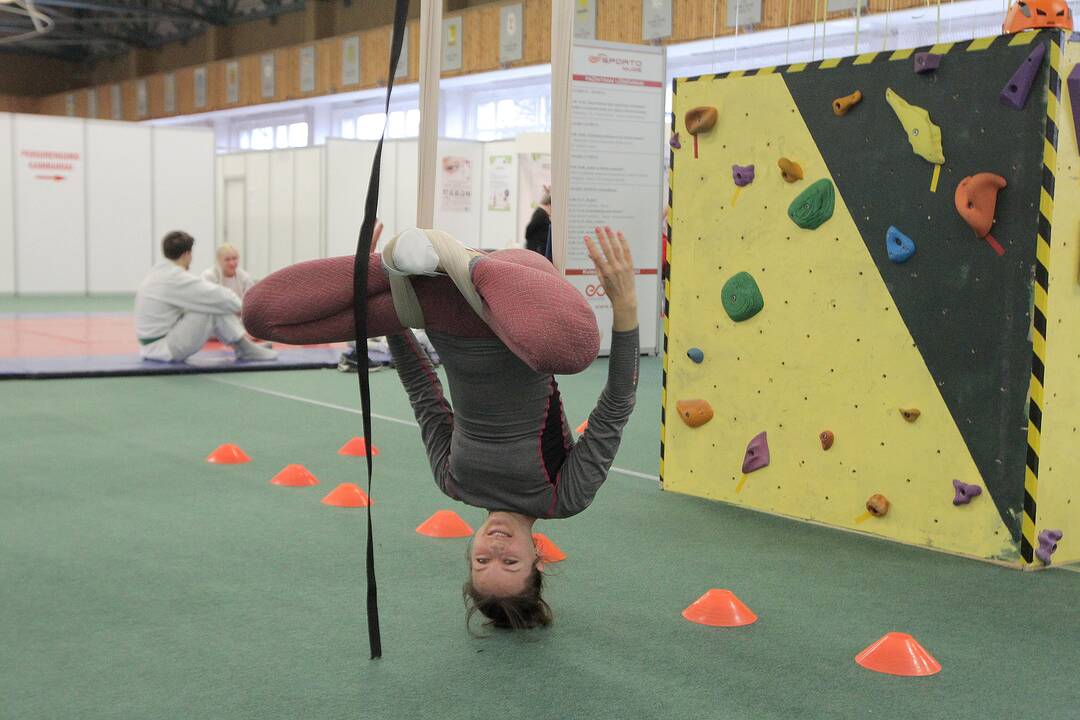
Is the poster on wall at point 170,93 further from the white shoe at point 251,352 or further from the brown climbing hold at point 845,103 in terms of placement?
the brown climbing hold at point 845,103

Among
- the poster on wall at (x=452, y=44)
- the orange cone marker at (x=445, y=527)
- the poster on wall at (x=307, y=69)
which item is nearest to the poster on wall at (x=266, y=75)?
the poster on wall at (x=307, y=69)

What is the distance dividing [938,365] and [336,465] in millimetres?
2937

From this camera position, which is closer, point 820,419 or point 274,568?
point 274,568

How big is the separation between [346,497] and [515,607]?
182 cm

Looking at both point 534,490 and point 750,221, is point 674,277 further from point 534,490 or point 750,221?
point 534,490

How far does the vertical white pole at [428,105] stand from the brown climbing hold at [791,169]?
Result: 4.96 feet

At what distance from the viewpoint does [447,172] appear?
15.8 m

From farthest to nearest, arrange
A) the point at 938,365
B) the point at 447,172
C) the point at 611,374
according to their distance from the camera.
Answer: the point at 447,172, the point at 938,365, the point at 611,374

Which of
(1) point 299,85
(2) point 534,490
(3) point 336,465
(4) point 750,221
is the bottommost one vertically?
(3) point 336,465

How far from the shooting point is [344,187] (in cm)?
1678

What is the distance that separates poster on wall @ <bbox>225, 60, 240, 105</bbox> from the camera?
24.3 metres

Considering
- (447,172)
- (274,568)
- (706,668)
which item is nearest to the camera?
(706,668)

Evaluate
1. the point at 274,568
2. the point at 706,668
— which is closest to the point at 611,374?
the point at 706,668

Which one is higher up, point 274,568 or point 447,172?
point 447,172
